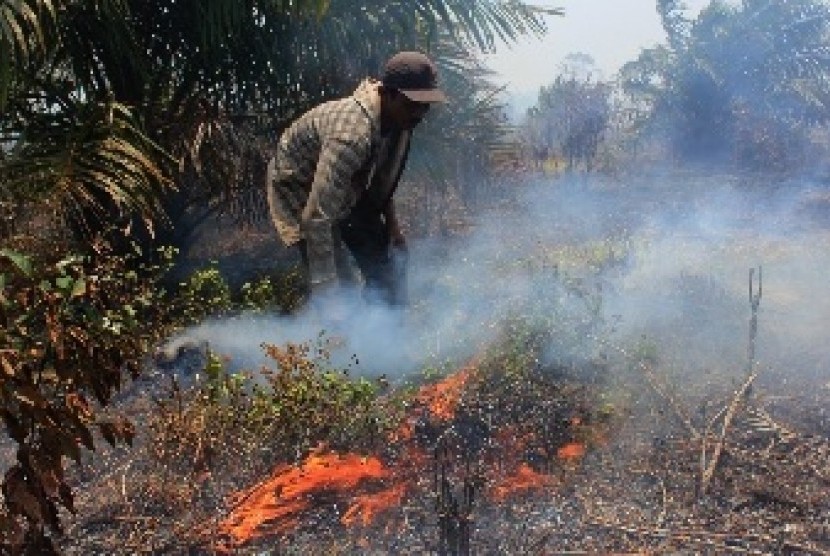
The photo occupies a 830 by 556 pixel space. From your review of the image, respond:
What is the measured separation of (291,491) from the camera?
3039mm

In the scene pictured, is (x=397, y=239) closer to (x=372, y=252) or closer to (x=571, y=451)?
(x=372, y=252)

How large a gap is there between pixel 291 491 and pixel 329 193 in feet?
4.23

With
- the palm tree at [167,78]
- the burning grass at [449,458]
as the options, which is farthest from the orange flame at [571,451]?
the palm tree at [167,78]

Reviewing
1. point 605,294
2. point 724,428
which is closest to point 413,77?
point 724,428

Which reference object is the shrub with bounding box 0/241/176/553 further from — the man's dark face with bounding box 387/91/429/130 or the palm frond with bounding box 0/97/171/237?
the palm frond with bounding box 0/97/171/237

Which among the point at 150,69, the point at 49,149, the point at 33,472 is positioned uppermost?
the point at 150,69

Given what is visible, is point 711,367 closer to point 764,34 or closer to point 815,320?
point 815,320

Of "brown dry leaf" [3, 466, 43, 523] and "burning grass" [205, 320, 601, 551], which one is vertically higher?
"brown dry leaf" [3, 466, 43, 523]

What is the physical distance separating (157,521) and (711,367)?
2.72m

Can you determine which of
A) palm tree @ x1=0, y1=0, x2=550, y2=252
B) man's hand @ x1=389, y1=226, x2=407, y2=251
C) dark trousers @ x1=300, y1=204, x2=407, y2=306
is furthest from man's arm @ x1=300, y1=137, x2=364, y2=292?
palm tree @ x1=0, y1=0, x2=550, y2=252

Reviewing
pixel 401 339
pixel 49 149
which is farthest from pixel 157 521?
pixel 49 149

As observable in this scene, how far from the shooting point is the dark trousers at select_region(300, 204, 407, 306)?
13.7ft

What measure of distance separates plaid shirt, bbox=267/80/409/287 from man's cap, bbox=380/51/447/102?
0.55 feet

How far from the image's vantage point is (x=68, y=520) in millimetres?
3023
